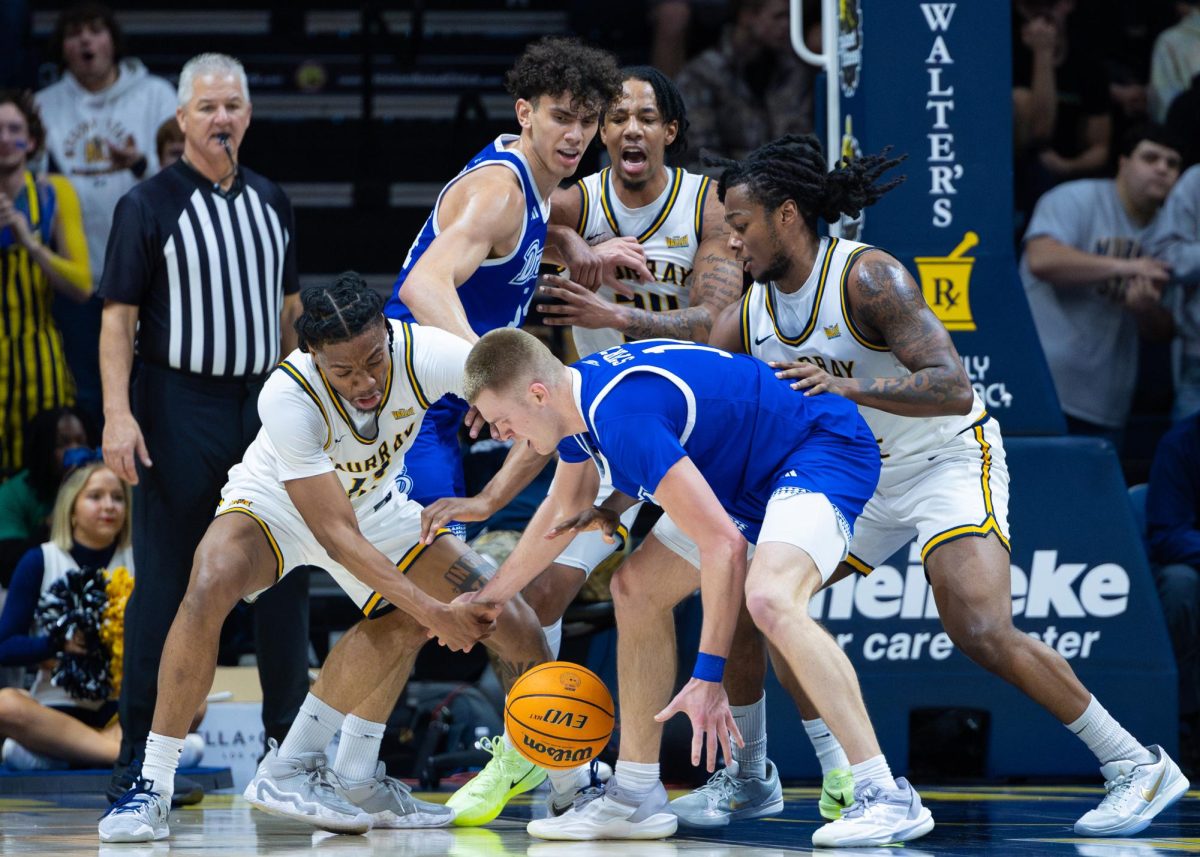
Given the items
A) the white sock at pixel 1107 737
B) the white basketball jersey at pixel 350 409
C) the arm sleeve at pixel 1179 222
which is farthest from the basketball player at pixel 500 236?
the arm sleeve at pixel 1179 222

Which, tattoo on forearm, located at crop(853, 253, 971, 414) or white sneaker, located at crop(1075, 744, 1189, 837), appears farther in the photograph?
tattoo on forearm, located at crop(853, 253, 971, 414)

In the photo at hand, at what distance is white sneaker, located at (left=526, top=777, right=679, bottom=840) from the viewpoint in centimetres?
499

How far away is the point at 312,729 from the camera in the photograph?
17.7 ft

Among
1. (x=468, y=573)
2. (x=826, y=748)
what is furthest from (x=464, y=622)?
(x=826, y=748)

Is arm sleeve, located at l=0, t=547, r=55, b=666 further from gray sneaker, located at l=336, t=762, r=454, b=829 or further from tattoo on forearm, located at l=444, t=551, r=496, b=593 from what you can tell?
tattoo on forearm, located at l=444, t=551, r=496, b=593

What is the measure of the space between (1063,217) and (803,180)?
3644mm

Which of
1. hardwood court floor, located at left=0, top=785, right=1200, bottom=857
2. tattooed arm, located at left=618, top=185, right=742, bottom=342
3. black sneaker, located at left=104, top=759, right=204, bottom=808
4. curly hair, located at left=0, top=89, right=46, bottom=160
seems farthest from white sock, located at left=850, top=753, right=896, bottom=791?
curly hair, located at left=0, top=89, right=46, bottom=160

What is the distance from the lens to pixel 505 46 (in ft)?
36.3

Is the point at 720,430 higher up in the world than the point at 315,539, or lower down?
higher up

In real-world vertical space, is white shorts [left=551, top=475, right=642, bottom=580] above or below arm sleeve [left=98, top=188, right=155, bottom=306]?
below

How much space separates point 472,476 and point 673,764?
165 centimetres

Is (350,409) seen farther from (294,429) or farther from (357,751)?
(357,751)

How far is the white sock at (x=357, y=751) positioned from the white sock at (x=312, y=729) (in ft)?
0.14

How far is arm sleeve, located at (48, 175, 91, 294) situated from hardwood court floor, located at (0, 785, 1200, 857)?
127 inches
